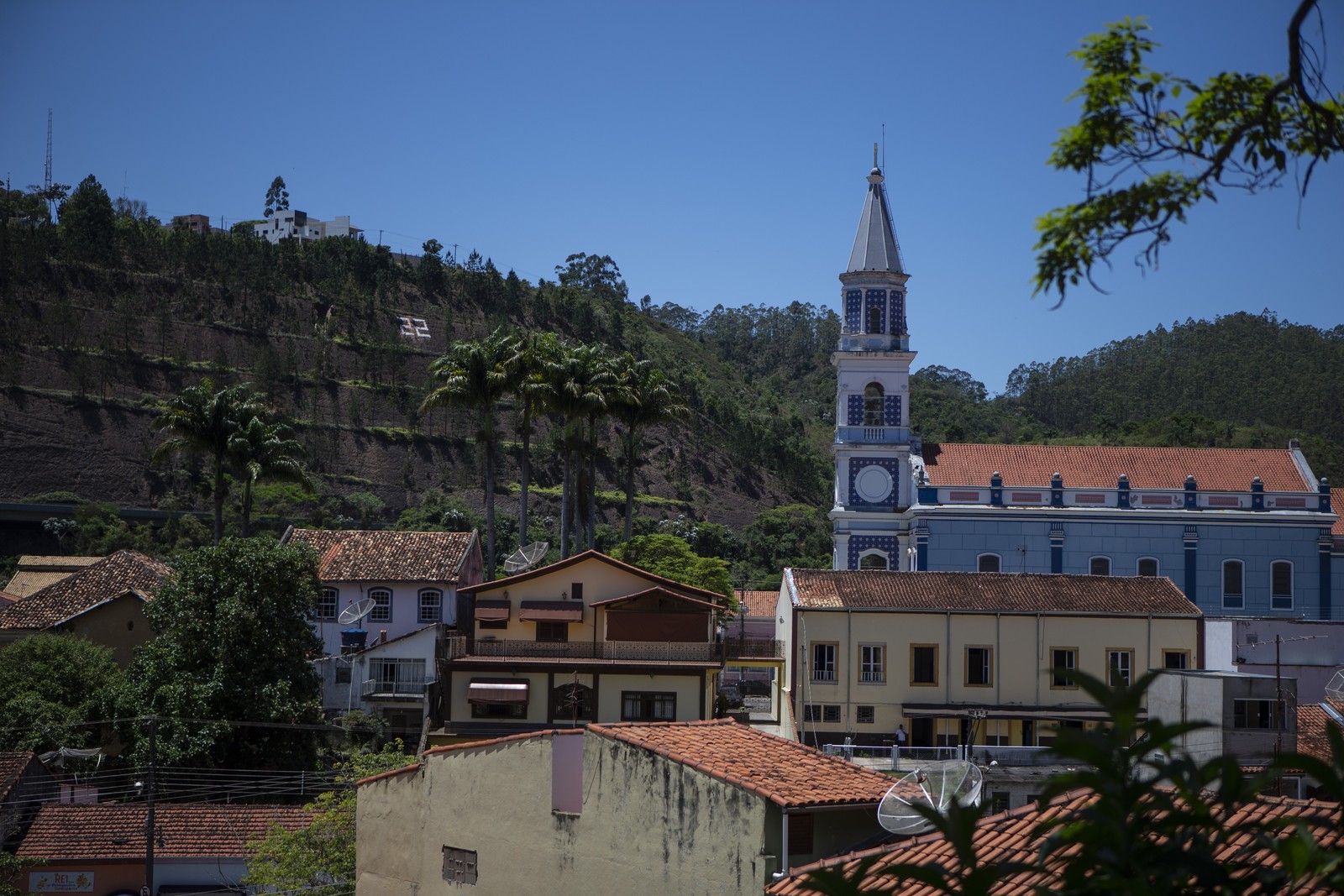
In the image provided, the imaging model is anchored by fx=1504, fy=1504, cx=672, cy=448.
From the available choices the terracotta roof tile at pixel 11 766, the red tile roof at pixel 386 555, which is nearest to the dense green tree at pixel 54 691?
the terracotta roof tile at pixel 11 766

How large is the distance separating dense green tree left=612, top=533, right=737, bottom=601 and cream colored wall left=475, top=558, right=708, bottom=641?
11669mm

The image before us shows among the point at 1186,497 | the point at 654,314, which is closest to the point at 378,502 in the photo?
the point at 1186,497

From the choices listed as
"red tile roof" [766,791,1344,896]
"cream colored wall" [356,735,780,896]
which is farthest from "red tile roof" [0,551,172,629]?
"red tile roof" [766,791,1344,896]

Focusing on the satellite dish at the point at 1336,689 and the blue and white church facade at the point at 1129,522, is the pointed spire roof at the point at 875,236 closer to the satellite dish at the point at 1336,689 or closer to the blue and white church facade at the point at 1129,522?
the blue and white church facade at the point at 1129,522

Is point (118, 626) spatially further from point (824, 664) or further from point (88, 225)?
point (88, 225)

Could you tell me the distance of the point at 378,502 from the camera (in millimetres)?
99812

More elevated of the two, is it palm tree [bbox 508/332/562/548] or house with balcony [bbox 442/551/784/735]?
palm tree [bbox 508/332/562/548]

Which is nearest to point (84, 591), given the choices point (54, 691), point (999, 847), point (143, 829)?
point (54, 691)

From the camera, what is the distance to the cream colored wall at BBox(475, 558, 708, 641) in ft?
133

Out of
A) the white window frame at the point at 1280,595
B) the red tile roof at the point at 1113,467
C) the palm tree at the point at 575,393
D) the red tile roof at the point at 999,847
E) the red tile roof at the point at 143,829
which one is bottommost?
the red tile roof at the point at 143,829

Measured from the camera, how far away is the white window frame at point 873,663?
133ft

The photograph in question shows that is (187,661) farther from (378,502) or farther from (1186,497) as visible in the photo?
(378,502)

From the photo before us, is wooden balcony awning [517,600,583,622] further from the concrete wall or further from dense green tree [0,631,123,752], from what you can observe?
the concrete wall

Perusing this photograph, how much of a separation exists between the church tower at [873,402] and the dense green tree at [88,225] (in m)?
74.7
